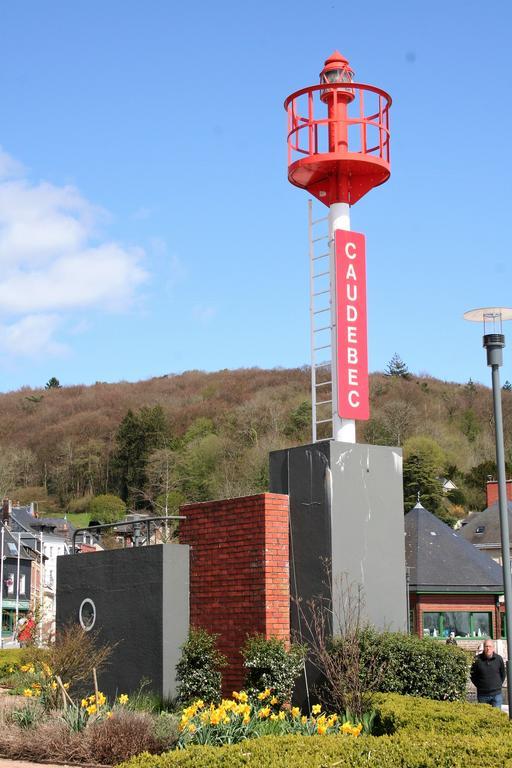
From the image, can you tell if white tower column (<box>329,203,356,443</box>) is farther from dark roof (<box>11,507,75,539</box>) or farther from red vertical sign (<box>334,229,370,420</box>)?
dark roof (<box>11,507,75,539</box>)

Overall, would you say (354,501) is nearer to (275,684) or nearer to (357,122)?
(275,684)

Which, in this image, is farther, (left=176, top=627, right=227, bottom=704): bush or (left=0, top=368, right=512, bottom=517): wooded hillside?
(left=0, top=368, right=512, bottom=517): wooded hillside

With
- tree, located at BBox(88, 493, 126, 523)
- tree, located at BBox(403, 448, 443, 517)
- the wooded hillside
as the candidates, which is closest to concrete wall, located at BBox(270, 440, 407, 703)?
the wooded hillside

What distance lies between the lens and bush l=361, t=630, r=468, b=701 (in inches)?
488

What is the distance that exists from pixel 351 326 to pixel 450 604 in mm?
22422

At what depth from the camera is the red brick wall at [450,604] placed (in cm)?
3397

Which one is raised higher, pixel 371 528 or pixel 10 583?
pixel 371 528

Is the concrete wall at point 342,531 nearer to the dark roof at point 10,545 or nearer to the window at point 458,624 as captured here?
the window at point 458,624

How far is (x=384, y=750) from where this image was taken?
309 inches

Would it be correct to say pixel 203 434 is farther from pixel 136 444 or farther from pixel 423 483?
pixel 423 483

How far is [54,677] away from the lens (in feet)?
46.3

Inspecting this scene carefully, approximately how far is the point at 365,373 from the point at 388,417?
65.3 metres

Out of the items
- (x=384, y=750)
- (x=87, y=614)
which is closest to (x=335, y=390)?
(x=87, y=614)

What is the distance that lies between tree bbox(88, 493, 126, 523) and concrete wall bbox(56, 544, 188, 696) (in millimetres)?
62877
